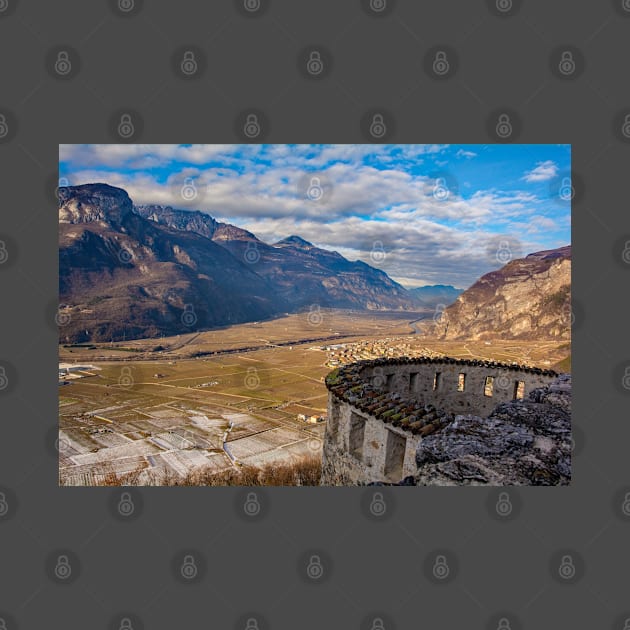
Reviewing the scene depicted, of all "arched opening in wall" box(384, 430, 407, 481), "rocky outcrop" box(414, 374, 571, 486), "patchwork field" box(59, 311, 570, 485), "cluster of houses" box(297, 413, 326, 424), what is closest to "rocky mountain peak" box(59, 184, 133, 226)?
"patchwork field" box(59, 311, 570, 485)

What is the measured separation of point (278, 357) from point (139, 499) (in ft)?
209

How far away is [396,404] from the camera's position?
775 cm

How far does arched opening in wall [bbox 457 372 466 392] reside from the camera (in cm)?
1287

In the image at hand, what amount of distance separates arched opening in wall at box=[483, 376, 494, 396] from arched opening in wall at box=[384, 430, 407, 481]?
661cm

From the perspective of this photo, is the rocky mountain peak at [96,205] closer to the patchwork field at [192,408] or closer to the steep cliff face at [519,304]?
the patchwork field at [192,408]

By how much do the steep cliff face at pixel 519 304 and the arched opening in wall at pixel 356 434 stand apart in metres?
33.7

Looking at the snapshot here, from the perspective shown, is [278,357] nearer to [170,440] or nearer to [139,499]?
[170,440]

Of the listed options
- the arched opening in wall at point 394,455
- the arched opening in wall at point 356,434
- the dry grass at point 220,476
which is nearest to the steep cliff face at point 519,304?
the dry grass at point 220,476

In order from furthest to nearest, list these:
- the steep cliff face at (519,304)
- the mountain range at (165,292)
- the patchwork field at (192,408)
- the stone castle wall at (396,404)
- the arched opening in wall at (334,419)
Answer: the mountain range at (165,292) → the steep cliff face at (519,304) → the patchwork field at (192,408) → the arched opening in wall at (334,419) → the stone castle wall at (396,404)

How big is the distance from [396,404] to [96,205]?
18750 cm

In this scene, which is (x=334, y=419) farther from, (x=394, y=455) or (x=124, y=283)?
(x=124, y=283)

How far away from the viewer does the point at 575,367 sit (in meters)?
8.18

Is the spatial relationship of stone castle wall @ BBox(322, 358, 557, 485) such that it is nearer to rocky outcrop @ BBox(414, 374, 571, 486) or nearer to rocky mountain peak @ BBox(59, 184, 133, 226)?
rocky outcrop @ BBox(414, 374, 571, 486)

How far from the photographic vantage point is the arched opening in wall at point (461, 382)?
42.2 ft
